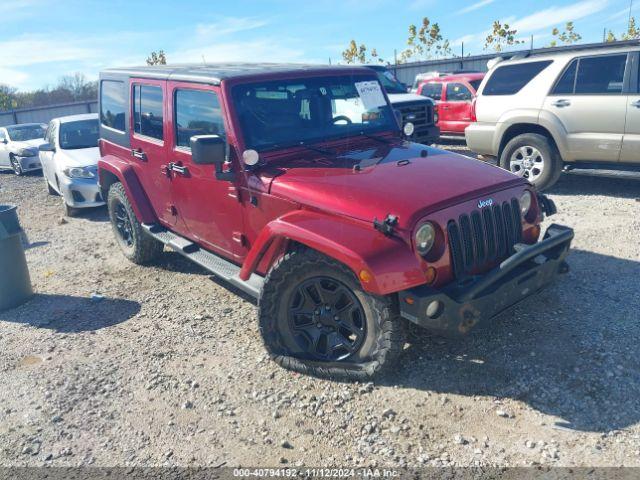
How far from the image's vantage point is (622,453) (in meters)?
2.81

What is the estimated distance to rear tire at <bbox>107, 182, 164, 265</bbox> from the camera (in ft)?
19.0

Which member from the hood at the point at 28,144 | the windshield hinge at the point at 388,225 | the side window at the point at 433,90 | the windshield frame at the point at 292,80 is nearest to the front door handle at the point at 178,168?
the windshield frame at the point at 292,80

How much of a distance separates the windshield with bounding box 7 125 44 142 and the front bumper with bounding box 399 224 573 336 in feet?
49.1

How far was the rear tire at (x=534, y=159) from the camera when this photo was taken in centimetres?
756

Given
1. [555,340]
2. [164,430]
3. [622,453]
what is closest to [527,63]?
[555,340]

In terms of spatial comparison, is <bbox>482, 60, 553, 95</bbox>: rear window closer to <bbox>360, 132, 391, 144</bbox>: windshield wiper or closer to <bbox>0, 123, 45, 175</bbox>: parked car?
<bbox>360, 132, 391, 144</bbox>: windshield wiper

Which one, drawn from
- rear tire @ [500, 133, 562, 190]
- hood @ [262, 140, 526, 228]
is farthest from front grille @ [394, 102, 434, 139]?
hood @ [262, 140, 526, 228]

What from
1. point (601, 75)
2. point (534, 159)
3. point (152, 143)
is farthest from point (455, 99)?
point (152, 143)

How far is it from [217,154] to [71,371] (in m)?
2.01

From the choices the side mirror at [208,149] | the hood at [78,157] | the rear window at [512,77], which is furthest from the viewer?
the hood at [78,157]

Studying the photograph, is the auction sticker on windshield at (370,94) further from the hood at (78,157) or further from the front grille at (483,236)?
the hood at (78,157)

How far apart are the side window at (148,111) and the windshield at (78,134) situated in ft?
15.2

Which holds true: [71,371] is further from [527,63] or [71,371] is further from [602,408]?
[527,63]

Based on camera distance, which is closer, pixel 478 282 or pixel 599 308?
pixel 478 282
